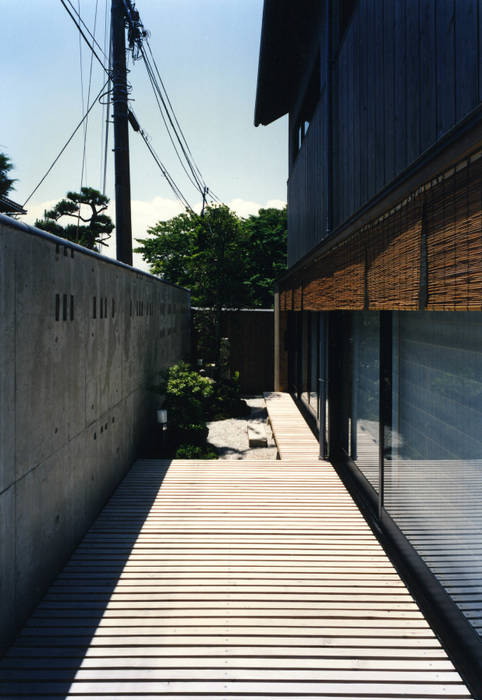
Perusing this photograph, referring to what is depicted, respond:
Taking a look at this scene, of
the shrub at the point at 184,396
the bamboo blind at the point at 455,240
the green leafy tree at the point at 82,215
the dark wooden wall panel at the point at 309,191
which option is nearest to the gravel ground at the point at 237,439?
the shrub at the point at 184,396

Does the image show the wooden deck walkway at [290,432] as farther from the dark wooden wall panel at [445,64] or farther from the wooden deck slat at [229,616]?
the dark wooden wall panel at [445,64]

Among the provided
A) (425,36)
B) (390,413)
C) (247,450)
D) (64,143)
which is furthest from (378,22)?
(64,143)

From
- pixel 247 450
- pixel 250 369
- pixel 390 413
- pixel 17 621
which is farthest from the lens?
pixel 250 369

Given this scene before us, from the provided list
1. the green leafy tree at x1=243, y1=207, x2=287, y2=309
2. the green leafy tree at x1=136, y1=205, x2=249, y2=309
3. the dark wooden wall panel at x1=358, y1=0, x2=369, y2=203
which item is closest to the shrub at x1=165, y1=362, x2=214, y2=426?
the dark wooden wall panel at x1=358, y1=0, x2=369, y2=203

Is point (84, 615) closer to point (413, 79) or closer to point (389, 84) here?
point (413, 79)

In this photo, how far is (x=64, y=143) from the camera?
9.56 meters

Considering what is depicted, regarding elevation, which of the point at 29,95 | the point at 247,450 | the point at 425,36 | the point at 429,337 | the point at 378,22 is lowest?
the point at 247,450

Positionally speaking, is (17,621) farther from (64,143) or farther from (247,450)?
(64,143)

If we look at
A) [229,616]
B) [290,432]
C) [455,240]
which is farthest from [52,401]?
[290,432]

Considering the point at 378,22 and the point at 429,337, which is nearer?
the point at 429,337

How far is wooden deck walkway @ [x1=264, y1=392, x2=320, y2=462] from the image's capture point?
251 inches

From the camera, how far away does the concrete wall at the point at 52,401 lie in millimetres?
2600

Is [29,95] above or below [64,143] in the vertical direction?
above

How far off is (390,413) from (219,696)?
7.18 ft
